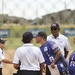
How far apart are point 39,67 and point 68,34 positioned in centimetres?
1453

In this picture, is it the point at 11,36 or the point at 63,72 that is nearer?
the point at 63,72

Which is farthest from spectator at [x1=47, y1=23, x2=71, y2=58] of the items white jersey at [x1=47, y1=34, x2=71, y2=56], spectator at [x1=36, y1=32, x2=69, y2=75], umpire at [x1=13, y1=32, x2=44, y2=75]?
umpire at [x1=13, y1=32, x2=44, y2=75]

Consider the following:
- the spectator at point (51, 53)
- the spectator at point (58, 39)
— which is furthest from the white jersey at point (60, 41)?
the spectator at point (51, 53)

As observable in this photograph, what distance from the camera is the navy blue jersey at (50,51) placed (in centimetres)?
535

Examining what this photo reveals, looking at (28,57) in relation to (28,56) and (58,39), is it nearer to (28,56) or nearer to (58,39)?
(28,56)

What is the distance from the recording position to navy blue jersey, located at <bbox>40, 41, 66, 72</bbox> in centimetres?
535

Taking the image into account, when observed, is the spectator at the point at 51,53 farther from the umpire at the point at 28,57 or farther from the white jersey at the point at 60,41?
the umpire at the point at 28,57

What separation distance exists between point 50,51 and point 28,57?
2.60ft

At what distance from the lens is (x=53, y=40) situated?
5.88 metres

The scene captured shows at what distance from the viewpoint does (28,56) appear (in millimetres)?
4676

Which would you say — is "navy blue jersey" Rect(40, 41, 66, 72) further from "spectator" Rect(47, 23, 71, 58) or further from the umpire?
the umpire

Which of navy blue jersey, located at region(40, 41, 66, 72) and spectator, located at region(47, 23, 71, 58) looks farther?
spectator, located at region(47, 23, 71, 58)

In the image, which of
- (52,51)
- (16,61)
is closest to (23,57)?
(16,61)

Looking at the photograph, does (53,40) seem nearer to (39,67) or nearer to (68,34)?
(39,67)
